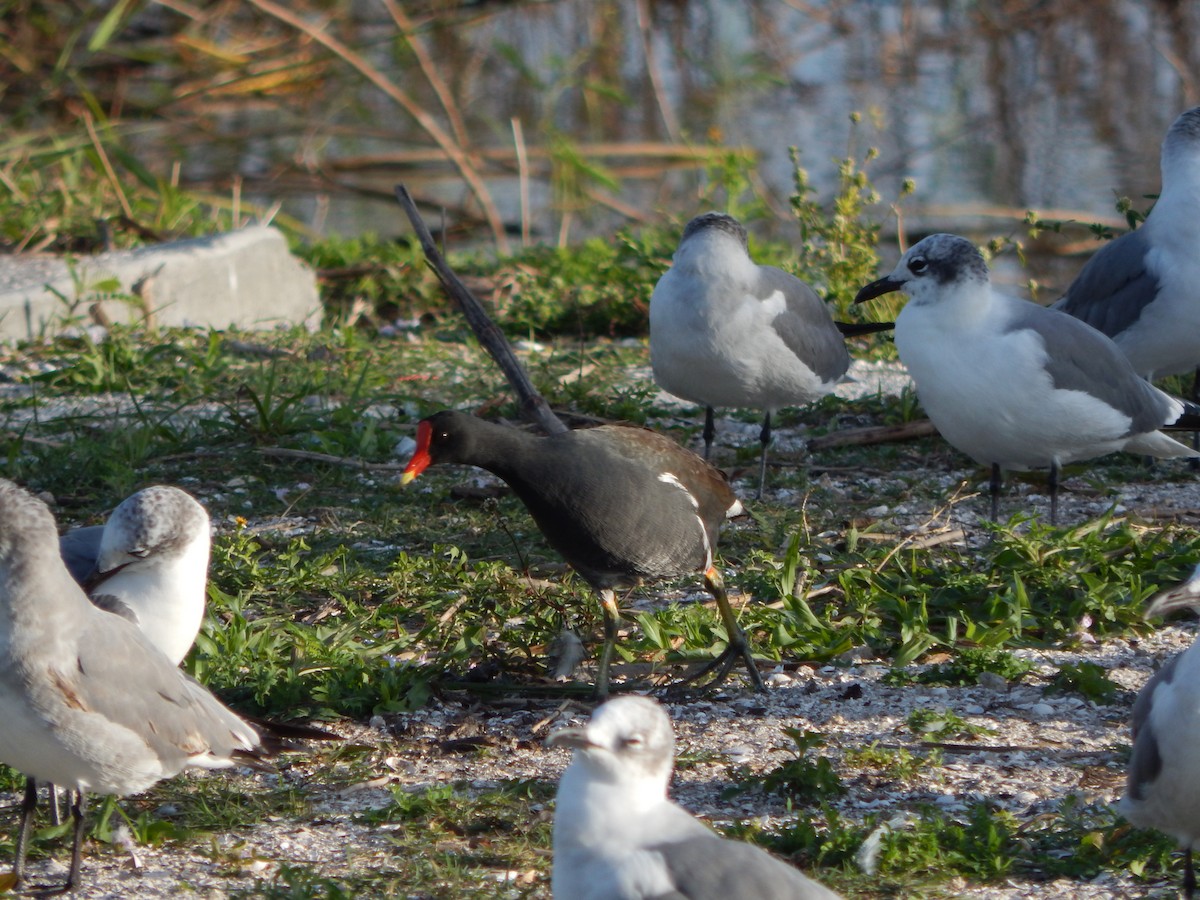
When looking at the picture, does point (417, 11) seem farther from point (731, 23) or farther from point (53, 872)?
point (53, 872)

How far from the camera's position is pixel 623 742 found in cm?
253

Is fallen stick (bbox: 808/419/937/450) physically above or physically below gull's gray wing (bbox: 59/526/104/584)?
above

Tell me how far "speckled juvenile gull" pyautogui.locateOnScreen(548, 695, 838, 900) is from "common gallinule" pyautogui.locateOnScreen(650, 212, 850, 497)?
313 cm

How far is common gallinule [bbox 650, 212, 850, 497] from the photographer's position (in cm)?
568

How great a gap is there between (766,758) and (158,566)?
1622 mm

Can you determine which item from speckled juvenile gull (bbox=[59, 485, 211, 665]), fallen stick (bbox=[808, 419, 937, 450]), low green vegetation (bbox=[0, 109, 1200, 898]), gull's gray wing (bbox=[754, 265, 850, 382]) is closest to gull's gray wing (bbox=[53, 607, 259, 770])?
Result: low green vegetation (bbox=[0, 109, 1200, 898])

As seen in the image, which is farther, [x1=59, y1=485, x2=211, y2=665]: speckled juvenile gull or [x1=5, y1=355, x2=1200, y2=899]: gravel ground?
[x1=59, y1=485, x2=211, y2=665]: speckled juvenile gull

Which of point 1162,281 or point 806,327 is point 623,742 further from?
point 1162,281

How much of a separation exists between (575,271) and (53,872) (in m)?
5.81

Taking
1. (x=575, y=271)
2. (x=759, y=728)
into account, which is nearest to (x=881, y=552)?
(x=759, y=728)

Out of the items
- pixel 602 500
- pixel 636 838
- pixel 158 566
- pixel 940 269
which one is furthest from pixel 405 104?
pixel 636 838

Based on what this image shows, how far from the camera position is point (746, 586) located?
15.4 feet

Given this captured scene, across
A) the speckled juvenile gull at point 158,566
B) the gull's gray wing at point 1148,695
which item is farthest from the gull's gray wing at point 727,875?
the speckled juvenile gull at point 158,566

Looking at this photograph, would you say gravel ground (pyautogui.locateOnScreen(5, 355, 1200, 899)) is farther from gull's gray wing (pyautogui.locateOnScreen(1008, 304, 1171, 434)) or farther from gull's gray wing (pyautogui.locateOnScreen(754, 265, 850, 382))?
gull's gray wing (pyautogui.locateOnScreen(754, 265, 850, 382))
